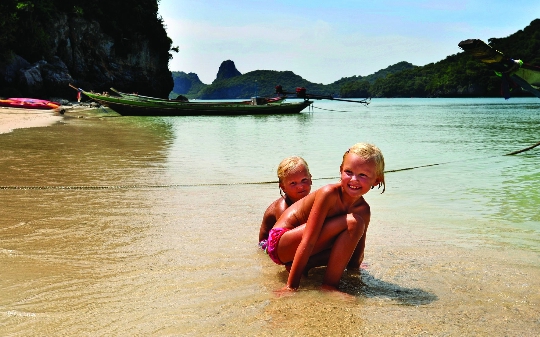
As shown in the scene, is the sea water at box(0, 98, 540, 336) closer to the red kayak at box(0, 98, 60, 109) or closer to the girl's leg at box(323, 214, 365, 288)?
the girl's leg at box(323, 214, 365, 288)

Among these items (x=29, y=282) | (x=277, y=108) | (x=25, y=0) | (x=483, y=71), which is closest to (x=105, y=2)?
(x=25, y=0)

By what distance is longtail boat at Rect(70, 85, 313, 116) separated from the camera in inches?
1113

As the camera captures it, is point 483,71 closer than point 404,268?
No

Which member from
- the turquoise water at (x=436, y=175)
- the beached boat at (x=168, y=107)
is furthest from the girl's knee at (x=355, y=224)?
the beached boat at (x=168, y=107)

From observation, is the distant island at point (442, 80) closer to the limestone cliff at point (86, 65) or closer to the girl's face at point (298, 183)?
the limestone cliff at point (86, 65)

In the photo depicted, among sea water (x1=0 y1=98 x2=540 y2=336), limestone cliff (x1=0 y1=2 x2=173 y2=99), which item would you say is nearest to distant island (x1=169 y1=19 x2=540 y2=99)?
limestone cliff (x1=0 y1=2 x2=173 y2=99)

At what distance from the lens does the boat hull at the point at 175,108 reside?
2827cm

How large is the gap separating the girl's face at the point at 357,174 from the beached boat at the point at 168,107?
2698 cm

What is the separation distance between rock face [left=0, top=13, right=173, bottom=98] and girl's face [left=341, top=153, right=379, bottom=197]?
3755cm

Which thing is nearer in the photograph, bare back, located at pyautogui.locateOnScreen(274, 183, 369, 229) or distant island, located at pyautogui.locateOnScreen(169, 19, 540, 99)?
bare back, located at pyautogui.locateOnScreen(274, 183, 369, 229)

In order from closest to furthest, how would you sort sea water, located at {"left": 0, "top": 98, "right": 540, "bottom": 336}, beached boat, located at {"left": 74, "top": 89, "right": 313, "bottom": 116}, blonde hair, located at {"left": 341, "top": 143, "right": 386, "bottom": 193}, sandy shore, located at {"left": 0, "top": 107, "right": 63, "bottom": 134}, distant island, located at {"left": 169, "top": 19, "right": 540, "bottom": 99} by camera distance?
sea water, located at {"left": 0, "top": 98, "right": 540, "bottom": 336} < blonde hair, located at {"left": 341, "top": 143, "right": 386, "bottom": 193} < sandy shore, located at {"left": 0, "top": 107, "right": 63, "bottom": 134} < beached boat, located at {"left": 74, "top": 89, "right": 313, "bottom": 116} < distant island, located at {"left": 169, "top": 19, "right": 540, "bottom": 99}

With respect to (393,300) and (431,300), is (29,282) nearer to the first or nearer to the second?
(393,300)

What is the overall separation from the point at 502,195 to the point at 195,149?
24.6 ft

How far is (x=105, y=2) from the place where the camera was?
51094 mm
